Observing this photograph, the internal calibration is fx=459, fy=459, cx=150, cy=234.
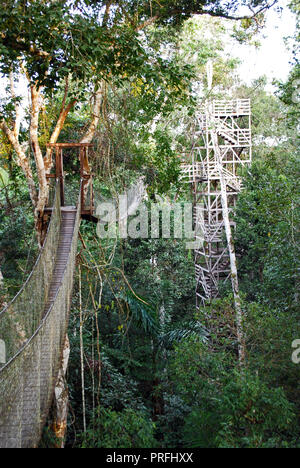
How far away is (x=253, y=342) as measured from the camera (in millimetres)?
5469

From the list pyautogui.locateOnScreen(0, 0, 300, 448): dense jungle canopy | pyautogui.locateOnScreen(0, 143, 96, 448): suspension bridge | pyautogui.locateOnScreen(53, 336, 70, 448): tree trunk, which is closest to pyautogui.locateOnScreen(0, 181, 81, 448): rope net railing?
pyautogui.locateOnScreen(0, 143, 96, 448): suspension bridge

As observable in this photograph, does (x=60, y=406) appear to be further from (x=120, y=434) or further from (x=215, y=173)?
(x=215, y=173)

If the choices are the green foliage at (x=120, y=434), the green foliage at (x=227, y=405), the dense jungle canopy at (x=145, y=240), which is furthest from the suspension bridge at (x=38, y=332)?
the green foliage at (x=227, y=405)

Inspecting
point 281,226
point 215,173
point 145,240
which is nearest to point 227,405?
point 281,226

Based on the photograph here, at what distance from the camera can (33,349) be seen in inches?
109

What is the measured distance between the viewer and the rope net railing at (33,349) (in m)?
2.55

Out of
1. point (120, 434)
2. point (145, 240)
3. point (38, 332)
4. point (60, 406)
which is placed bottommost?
point (120, 434)

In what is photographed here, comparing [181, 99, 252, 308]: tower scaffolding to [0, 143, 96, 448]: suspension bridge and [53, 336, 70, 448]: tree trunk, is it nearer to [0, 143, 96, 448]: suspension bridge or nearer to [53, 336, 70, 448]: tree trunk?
[0, 143, 96, 448]: suspension bridge

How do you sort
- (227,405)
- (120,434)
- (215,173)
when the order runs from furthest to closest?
1. (215,173)
2. (120,434)
3. (227,405)

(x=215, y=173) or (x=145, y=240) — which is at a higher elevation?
(x=215, y=173)

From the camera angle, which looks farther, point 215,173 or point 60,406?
point 215,173

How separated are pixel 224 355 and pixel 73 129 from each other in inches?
181

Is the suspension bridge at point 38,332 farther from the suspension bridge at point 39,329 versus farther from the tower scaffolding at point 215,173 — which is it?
the tower scaffolding at point 215,173

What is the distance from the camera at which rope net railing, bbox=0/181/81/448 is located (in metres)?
2.55
